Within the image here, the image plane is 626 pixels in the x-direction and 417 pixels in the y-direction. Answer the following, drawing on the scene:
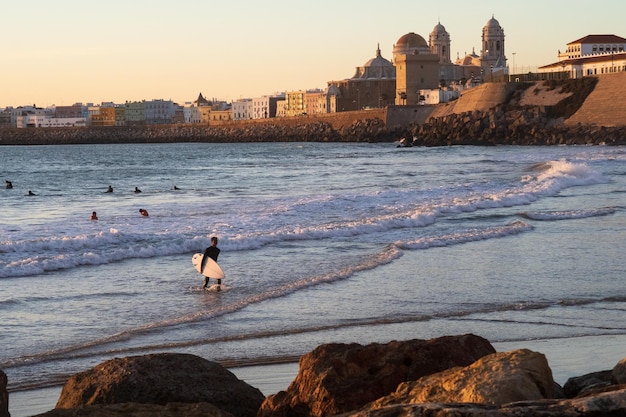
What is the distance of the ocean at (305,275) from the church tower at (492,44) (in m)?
101

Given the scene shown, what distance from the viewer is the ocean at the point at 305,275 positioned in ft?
28.8

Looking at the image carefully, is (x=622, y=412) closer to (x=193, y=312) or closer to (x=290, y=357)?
(x=290, y=357)

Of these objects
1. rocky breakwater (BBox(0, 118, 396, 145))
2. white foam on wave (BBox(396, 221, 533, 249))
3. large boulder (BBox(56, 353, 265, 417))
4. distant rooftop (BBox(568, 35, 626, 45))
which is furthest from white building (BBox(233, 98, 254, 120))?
large boulder (BBox(56, 353, 265, 417))

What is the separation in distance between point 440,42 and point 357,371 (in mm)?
128921

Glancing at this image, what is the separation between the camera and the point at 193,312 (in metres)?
10.2

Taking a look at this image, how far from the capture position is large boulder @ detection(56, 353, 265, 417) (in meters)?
5.07

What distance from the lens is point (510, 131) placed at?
74125mm

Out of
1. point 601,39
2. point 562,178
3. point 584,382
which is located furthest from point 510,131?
point 584,382

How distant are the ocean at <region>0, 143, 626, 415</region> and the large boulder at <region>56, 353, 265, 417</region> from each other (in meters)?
2.17

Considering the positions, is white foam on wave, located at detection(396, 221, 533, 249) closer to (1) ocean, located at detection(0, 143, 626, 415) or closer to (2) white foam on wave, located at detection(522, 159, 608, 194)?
(1) ocean, located at detection(0, 143, 626, 415)

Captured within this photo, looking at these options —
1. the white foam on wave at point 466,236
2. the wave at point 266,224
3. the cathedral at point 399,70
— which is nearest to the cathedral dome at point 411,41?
the cathedral at point 399,70

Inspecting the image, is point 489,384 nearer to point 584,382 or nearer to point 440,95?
point 584,382

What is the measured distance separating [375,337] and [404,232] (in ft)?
31.3

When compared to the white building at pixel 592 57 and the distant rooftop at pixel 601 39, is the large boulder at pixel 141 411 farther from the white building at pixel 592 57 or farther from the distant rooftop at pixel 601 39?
the distant rooftop at pixel 601 39
